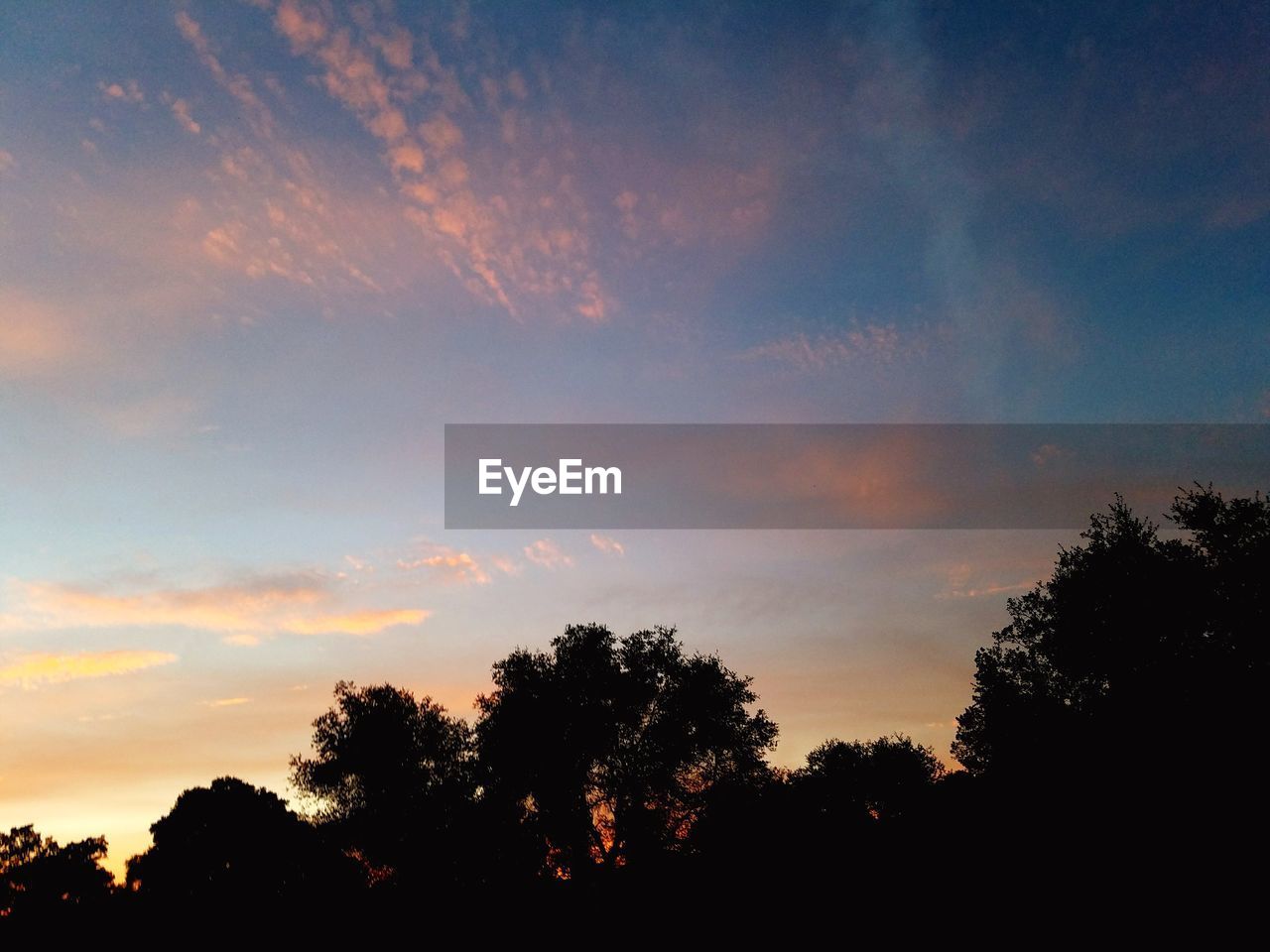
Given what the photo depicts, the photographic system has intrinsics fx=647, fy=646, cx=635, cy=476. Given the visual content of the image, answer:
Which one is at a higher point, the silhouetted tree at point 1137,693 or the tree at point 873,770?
the silhouetted tree at point 1137,693

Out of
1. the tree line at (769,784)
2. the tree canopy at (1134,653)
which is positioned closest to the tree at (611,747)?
the tree line at (769,784)

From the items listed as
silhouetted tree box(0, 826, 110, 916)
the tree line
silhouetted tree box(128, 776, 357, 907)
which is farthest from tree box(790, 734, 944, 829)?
silhouetted tree box(0, 826, 110, 916)

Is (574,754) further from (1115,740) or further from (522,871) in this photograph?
(1115,740)

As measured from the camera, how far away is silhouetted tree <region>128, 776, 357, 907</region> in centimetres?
5912

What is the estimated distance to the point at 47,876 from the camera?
223 feet

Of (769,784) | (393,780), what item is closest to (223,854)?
(393,780)

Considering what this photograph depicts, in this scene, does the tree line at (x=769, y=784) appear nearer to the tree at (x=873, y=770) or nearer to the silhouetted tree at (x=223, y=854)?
the silhouetted tree at (x=223, y=854)

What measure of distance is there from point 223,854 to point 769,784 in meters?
54.6

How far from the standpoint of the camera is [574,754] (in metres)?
43.7

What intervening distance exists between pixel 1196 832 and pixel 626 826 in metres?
31.7

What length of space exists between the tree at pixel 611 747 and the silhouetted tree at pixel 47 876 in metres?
55.4

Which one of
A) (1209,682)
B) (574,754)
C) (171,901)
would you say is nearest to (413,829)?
(574,754)

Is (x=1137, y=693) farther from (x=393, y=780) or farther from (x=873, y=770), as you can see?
(x=873, y=770)

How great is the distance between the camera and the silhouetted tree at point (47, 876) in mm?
65375
